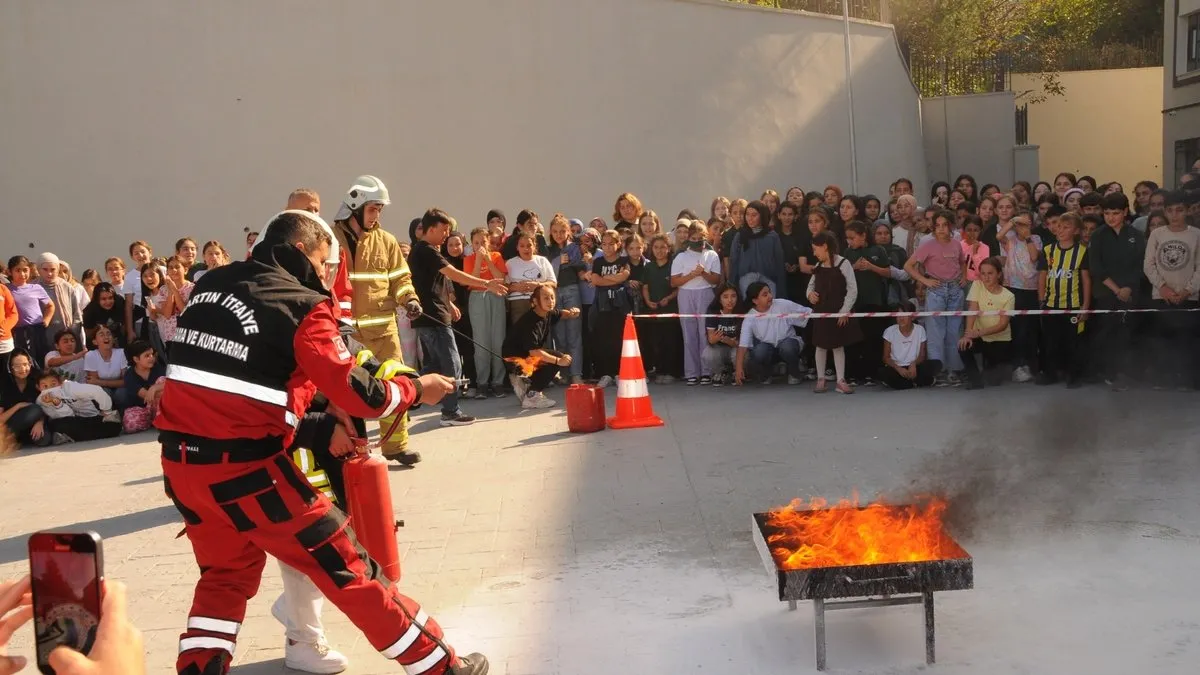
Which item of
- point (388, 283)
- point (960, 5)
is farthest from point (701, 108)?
point (960, 5)

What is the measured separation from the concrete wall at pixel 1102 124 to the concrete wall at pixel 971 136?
14.9ft

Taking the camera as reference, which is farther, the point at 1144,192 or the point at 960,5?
the point at 960,5

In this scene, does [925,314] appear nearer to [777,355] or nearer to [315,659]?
[777,355]

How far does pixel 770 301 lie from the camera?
11297 mm

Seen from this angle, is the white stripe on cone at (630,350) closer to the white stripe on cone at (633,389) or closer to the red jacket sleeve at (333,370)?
the white stripe on cone at (633,389)

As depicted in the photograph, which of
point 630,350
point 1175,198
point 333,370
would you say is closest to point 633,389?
point 630,350

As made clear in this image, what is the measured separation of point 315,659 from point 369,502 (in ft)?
2.24

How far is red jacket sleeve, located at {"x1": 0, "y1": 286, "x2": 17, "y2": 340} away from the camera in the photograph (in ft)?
36.8

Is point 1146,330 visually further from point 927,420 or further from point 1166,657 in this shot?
point 1166,657

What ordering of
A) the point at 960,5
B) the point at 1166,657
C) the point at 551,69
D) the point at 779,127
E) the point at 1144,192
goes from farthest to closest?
the point at 960,5 < the point at 779,127 < the point at 551,69 < the point at 1144,192 < the point at 1166,657

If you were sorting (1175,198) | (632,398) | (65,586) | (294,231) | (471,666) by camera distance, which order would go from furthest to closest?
(1175,198) → (632,398) → (471,666) → (294,231) → (65,586)

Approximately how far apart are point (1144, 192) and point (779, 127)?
8178mm

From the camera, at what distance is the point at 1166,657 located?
423 cm

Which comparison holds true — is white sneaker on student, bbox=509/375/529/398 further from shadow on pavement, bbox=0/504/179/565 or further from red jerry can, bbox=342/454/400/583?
red jerry can, bbox=342/454/400/583
